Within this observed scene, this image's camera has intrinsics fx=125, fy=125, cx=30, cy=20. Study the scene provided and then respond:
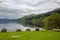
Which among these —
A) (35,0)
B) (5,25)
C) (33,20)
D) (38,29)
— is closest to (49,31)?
(38,29)

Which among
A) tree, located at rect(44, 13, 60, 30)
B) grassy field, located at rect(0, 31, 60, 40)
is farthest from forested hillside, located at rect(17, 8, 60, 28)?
grassy field, located at rect(0, 31, 60, 40)

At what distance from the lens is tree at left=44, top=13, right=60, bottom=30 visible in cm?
361

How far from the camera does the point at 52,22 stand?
3764 mm

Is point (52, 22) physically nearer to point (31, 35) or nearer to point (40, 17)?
point (40, 17)

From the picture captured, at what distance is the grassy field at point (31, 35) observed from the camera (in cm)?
317

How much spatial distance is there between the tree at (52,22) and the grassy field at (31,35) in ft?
0.84

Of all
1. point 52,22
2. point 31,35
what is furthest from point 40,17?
point 31,35

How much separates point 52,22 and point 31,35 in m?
0.84

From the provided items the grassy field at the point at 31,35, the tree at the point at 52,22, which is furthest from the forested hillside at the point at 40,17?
the grassy field at the point at 31,35

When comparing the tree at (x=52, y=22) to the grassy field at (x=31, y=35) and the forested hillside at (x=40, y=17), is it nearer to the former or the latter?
the forested hillside at (x=40, y=17)

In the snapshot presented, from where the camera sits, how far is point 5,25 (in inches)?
133

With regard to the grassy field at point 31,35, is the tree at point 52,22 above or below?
above

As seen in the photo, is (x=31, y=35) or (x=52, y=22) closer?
(x=31, y=35)

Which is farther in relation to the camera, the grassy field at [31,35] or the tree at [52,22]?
the tree at [52,22]
